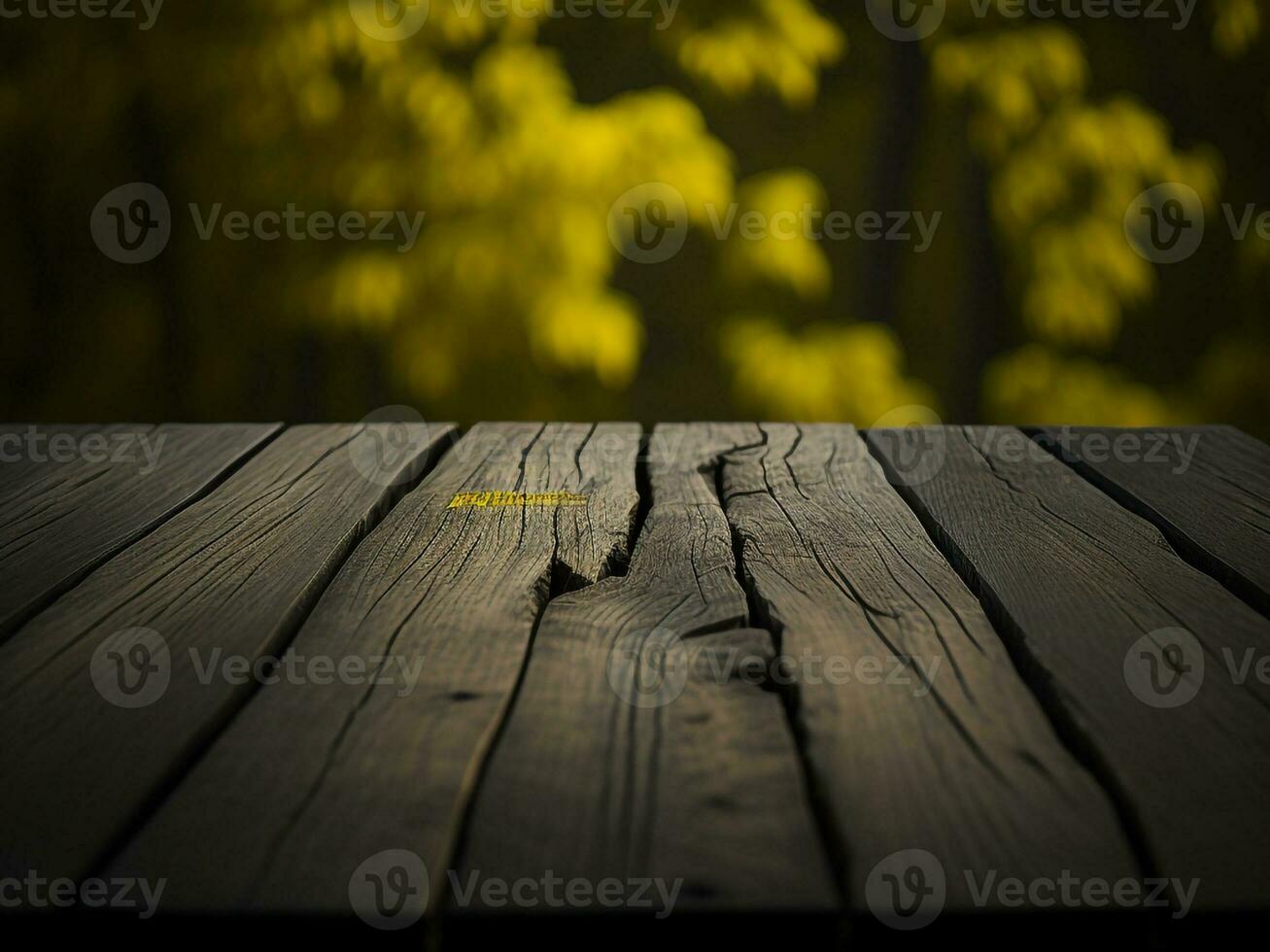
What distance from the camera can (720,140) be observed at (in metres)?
2.97

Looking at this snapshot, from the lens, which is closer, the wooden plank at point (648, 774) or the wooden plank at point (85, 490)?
the wooden plank at point (648, 774)

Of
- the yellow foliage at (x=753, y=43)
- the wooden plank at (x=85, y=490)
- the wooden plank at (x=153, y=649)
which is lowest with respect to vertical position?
the wooden plank at (x=85, y=490)

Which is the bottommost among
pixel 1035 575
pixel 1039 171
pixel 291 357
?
pixel 291 357

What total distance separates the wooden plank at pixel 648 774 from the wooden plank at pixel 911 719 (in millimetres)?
27

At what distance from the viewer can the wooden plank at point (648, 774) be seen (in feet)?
1.73

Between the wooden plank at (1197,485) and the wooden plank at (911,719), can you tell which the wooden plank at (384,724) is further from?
the wooden plank at (1197,485)

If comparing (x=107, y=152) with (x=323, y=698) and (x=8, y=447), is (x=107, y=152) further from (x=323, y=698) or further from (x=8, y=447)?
(x=323, y=698)

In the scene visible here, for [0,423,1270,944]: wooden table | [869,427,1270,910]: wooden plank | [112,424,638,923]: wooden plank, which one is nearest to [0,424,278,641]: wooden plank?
[0,423,1270,944]: wooden table

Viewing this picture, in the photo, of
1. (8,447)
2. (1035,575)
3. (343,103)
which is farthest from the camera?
(343,103)

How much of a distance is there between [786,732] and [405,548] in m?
0.47

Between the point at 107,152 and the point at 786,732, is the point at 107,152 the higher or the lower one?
the higher one

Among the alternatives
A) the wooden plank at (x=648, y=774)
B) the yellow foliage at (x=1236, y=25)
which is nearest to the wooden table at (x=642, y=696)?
the wooden plank at (x=648, y=774)

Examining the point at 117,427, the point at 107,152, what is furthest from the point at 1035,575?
the point at 107,152

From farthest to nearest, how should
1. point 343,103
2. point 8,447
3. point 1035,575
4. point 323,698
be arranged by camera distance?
point 343,103, point 8,447, point 1035,575, point 323,698
